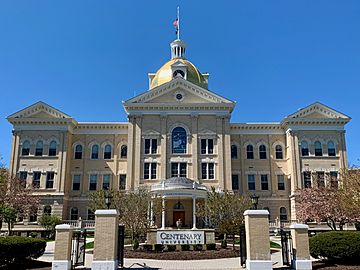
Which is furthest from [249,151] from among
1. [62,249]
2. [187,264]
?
[62,249]

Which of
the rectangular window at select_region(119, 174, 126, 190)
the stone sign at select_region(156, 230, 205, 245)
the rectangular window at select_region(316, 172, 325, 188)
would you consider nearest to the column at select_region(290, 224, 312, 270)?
the stone sign at select_region(156, 230, 205, 245)

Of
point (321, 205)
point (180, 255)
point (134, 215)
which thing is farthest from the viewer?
point (321, 205)

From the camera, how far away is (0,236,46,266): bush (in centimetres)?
1547

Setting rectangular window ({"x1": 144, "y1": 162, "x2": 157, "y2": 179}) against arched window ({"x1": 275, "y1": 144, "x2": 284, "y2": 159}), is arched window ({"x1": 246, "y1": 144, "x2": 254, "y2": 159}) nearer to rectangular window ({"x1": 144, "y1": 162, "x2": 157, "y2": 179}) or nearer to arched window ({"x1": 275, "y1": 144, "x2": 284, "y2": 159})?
arched window ({"x1": 275, "y1": 144, "x2": 284, "y2": 159})

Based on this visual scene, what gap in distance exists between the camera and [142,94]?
44.3m

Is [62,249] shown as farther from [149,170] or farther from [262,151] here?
[262,151]

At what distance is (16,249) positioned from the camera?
15844 mm

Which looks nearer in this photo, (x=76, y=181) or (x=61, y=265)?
(x=61, y=265)

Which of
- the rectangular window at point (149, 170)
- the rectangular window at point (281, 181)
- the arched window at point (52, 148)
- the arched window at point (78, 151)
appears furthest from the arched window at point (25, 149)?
the rectangular window at point (281, 181)

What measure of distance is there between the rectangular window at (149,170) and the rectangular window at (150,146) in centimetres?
138

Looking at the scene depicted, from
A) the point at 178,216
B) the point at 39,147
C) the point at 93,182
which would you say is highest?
the point at 39,147

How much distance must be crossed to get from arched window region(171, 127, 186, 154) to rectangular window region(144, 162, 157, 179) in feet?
9.71

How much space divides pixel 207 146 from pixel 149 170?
23.3 feet

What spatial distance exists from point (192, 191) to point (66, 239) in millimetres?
22579
